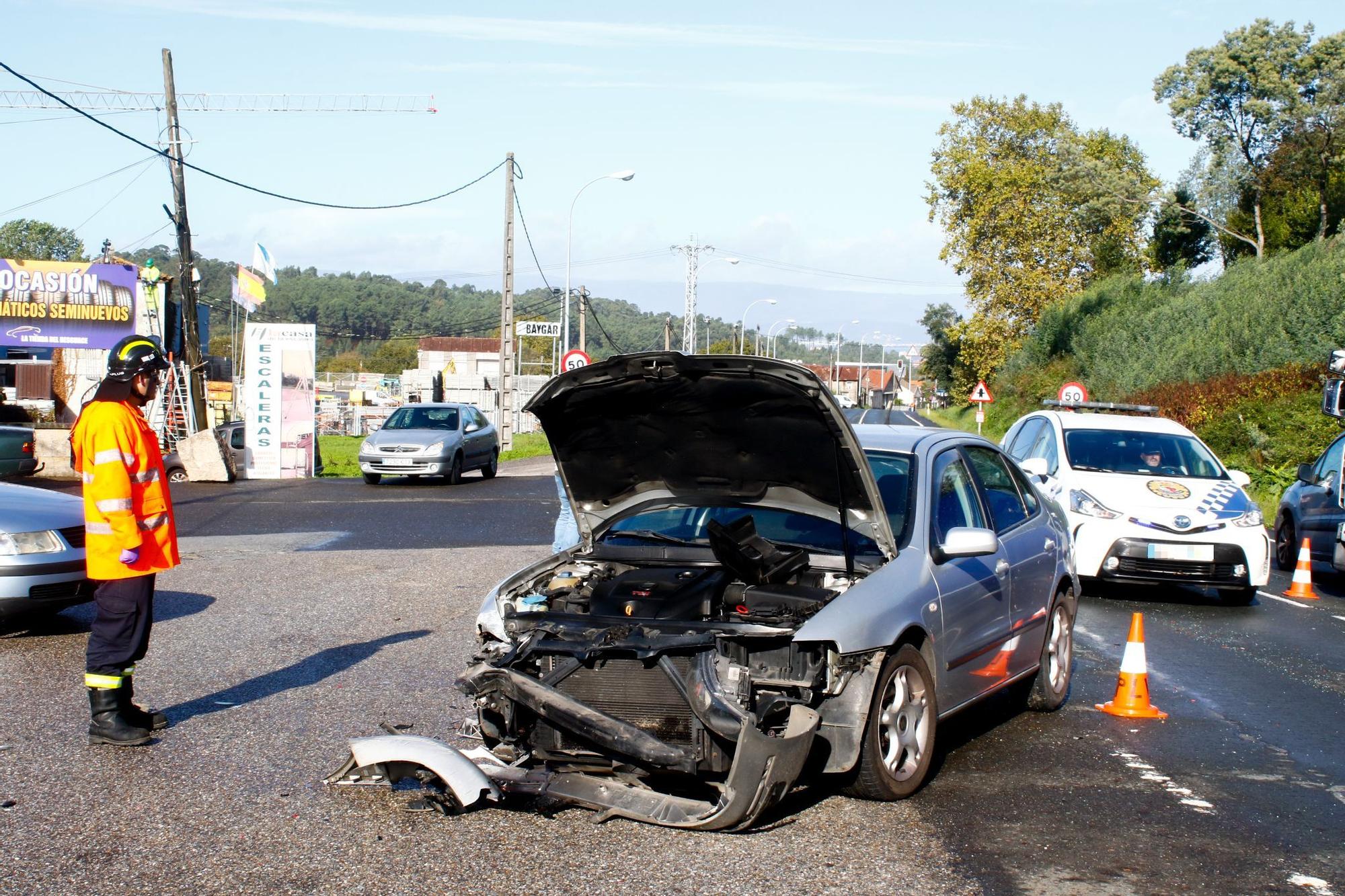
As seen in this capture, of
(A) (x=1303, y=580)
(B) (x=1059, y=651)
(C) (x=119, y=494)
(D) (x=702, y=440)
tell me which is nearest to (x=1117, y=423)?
(A) (x=1303, y=580)

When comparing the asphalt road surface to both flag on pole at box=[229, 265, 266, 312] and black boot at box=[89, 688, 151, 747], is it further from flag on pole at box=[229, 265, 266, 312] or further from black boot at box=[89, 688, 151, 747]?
flag on pole at box=[229, 265, 266, 312]

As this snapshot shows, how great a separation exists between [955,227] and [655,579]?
53.5 meters

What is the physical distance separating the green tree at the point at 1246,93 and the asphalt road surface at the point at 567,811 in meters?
34.3

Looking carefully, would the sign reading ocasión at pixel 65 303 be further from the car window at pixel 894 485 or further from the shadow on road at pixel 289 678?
the car window at pixel 894 485

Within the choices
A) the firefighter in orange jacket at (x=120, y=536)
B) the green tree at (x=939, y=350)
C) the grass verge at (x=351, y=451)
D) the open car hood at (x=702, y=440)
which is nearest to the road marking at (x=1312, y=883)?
the open car hood at (x=702, y=440)

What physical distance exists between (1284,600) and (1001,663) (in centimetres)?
742

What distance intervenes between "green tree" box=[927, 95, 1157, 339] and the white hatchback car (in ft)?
138

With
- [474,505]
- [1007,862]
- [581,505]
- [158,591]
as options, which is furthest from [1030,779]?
[474,505]

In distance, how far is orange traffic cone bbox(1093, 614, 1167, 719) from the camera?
7289mm

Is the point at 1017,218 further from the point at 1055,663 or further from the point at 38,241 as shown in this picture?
the point at 38,241

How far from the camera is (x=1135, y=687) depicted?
24.0 ft

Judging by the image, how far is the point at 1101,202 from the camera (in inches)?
1750

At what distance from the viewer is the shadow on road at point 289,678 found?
6980 millimetres

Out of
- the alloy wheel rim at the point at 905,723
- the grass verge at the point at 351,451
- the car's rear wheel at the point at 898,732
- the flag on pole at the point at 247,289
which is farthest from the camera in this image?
the flag on pole at the point at 247,289
